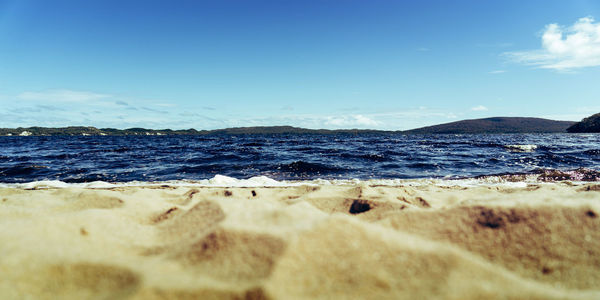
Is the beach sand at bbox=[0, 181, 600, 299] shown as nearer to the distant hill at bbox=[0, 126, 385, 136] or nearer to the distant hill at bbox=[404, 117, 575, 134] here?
the distant hill at bbox=[0, 126, 385, 136]

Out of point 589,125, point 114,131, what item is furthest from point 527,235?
point 114,131

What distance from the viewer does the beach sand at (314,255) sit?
4.32 feet

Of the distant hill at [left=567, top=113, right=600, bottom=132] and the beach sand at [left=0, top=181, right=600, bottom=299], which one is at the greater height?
the distant hill at [left=567, top=113, right=600, bottom=132]

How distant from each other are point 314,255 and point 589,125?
413 ft

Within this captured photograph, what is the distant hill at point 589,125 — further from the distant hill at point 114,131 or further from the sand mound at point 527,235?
the sand mound at point 527,235

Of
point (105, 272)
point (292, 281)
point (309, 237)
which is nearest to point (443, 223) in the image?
point (309, 237)

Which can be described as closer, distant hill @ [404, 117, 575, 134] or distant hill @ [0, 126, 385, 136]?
distant hill @ [0, 126, 385, 136]

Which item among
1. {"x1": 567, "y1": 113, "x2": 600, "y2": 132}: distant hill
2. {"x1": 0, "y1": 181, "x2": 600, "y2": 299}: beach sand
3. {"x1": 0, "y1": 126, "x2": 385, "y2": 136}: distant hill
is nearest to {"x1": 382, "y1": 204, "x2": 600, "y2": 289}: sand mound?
{"x1": 0, "y1": 181, "x2": 600, "y2": 299}: beach sand

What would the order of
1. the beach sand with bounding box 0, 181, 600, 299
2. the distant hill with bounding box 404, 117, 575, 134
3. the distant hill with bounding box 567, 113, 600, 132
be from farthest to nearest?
1. the distant hill with bounding box 404, 117, 575, 134
2. the distant hill with bounding box 567, 113, 600, 132
3. the beach sand with bounding box 0, 181, 600, 299

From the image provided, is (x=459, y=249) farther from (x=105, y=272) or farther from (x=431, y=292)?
(x=105, y=272)

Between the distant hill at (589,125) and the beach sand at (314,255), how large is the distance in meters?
121

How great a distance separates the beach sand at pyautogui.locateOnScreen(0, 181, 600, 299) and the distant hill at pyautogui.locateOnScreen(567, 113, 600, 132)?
397ft

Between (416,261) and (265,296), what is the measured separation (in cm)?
83

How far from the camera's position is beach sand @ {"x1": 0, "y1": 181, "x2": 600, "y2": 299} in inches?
51.8
